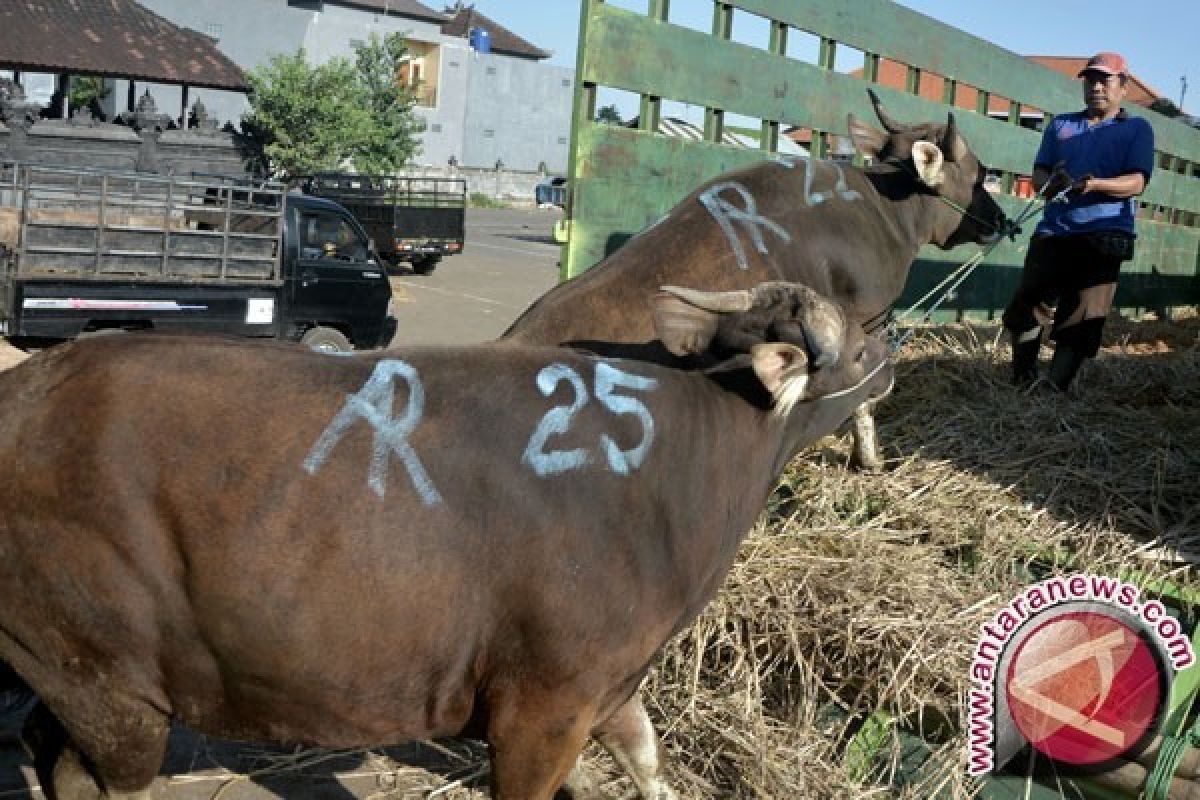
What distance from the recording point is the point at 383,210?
22266 mm

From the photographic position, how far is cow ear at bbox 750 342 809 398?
3.33 m

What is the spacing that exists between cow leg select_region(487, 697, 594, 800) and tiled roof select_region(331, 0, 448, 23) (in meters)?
52.9

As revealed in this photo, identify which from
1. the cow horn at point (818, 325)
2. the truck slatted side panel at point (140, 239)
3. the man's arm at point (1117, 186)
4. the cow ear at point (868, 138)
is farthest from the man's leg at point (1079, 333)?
the truck slatted side panel at point (140, 239)

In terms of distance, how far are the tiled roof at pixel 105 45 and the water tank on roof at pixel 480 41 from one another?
35113 millimetres

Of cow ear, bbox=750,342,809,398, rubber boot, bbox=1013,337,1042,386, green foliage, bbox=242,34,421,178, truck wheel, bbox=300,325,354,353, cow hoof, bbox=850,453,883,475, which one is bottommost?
truck wheel, bbox=300,325,354,353

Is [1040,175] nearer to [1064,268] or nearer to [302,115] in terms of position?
[1064,268]

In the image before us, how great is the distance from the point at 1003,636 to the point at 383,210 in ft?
62.1

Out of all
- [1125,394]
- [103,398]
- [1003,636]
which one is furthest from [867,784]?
[1125,394]

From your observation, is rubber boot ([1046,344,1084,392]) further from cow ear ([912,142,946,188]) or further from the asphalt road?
the asphalt road

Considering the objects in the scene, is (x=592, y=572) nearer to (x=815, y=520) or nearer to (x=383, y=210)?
(x=815, y=520)

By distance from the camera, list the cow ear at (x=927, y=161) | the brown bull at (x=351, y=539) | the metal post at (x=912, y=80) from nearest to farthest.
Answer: the brown bull at (x=351, y=539) < the cow ear at (x=927, y=161) < the metal post at (x=912, y=80)

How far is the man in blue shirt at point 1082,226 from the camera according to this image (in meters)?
6.61

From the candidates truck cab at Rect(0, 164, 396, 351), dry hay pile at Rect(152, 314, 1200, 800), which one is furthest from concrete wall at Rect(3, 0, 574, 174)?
→ dry hay pile at Rect(152, 314, 1200, 800)

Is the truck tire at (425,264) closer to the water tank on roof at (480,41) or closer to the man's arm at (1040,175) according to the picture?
the man's arm at (1040,175)
